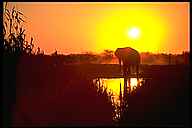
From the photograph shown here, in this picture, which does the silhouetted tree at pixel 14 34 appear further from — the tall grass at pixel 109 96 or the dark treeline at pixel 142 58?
the tall grass at pixel 109 96

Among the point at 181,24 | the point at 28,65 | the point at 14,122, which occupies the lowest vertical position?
the point at 14,122

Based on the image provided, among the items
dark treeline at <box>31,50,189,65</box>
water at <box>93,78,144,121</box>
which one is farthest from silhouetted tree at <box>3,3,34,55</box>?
water at <box>93,78,144,121</box>

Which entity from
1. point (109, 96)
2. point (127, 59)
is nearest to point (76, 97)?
point (109, 96)

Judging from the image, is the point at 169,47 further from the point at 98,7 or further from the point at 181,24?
the point at 98,7

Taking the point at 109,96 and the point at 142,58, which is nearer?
the point at 142,58

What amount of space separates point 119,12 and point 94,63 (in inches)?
18.2

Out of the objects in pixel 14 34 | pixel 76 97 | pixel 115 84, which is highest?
pixel 14 34

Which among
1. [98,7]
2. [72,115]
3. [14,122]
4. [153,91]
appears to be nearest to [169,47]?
[153,91]

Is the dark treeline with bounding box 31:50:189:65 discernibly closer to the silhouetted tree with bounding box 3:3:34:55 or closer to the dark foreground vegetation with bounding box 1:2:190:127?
the dark foreground vegetation with bounding box 1:2:190:127

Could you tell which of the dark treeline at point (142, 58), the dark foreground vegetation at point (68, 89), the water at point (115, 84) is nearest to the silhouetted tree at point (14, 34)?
the dark foreground vegetation at point (68, 89)

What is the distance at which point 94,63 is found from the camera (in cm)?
425

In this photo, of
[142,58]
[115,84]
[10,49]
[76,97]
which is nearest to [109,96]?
[115,84]

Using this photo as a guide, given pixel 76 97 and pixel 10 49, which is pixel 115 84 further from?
pixel 10 49

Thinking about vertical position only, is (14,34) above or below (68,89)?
above
